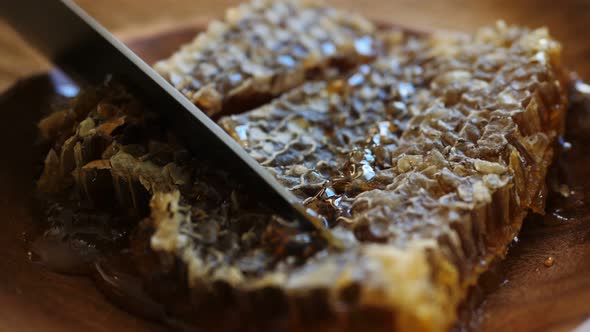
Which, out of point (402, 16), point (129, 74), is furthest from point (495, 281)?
point (402, 16)

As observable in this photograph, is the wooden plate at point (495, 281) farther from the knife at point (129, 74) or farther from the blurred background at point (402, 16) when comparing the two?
the blurred background at point (402, 16)

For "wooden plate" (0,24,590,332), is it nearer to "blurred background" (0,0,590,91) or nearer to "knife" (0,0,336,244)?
"knife" (0,0,336,244)

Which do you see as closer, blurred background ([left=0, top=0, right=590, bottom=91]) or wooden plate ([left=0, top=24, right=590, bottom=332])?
wooden plate ([left=0, top=24, right=590, bottom=332])

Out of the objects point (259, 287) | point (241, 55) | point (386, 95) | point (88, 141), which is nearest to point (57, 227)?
point (88, 141)

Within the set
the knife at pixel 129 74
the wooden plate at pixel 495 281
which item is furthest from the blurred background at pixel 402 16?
the wooden plate at pixel 495 281

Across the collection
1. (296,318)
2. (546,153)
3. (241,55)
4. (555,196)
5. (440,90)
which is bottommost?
(296,318)

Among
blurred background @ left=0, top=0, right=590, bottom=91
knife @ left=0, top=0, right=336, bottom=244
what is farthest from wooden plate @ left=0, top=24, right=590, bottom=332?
blurred background @ left=0, top=0, right=590, bottom=91

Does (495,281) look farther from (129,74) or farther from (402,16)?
(402,16)

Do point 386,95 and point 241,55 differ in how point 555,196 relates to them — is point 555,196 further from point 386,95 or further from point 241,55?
point 241,55
